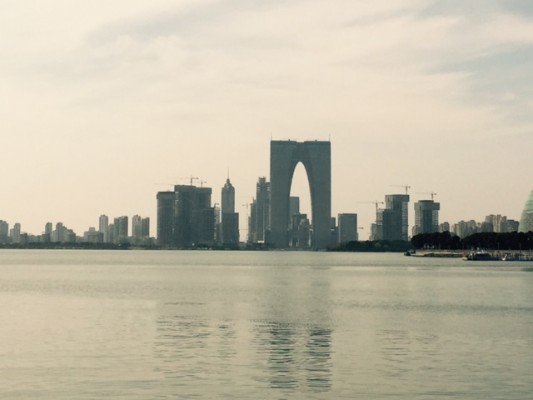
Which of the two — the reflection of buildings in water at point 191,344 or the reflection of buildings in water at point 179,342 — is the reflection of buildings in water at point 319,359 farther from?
the reflection of buildings in water at point 179,342

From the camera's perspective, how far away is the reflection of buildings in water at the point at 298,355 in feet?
153

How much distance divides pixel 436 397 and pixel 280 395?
6.93 m

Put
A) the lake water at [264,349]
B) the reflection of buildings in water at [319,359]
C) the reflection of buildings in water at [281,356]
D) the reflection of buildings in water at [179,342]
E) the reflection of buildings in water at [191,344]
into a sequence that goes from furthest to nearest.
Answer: the reflection of buildings in water at [179,342], the reflection of buildings in water at [191,344], the reflection of buildings in water at [281,356], the reflection of buildings in water at [319,359], the lake water at [264,349]

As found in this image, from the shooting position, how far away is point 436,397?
1688 inches

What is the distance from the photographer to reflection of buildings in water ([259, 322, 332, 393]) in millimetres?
46531

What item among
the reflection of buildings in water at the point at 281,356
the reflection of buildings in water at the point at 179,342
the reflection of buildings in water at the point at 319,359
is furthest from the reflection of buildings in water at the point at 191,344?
the reflection of buildings in water at the point at 319,359

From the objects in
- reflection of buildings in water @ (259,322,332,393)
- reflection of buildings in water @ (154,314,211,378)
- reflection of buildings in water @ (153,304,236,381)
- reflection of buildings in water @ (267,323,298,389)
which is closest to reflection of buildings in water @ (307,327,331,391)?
reflection of buildings in water @ (259,322,332,393)

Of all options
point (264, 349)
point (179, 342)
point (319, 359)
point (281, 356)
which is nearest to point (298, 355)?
point (281, 356)

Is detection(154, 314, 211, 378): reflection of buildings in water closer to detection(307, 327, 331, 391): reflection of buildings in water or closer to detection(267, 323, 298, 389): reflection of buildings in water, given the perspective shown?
detection(267, 323, 298, 389): reflection of buildings in water

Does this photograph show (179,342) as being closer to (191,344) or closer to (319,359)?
(191,344)

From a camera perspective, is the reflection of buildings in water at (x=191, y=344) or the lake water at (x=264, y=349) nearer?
the lake water at (x=264, y=349)

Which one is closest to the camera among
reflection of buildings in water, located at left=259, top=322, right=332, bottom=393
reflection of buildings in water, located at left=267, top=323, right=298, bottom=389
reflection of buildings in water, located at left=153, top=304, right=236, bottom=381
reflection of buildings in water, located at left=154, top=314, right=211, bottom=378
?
reflection of buildings in water, located at left=259, top=322, right=332, bottom=393

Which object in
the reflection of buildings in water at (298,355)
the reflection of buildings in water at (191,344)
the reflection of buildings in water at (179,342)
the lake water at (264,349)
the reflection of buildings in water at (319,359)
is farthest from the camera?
the reflection of buildings in water at (179,342)

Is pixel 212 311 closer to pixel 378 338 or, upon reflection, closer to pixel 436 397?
pixel 378 338
